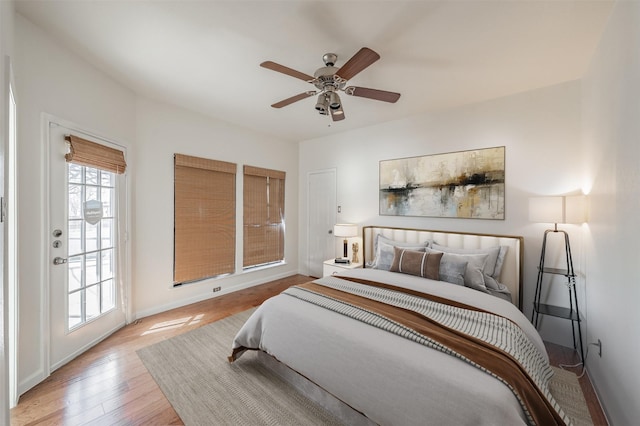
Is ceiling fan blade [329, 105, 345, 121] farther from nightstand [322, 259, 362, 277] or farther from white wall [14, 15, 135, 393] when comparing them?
white wall [14, 15, 135, 393]

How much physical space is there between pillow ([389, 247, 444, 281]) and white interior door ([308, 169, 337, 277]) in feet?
5.79

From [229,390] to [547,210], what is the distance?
3180 mm

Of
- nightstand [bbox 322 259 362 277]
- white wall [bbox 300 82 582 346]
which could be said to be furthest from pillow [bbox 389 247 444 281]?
nightstand [bbox 322 259 362 277]

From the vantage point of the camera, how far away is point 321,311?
1990 mm

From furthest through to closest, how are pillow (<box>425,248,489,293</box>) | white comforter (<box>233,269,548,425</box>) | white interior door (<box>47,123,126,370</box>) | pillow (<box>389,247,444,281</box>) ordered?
pillow (<box>389,247,444,281</box>), pillow (<box>425,248,489,293</box>), white interior door (<box>47,123,126,370</box>), white comforter (<box>233,269,548,425</box>)

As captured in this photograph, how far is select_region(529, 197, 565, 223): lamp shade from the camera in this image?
7.72ft

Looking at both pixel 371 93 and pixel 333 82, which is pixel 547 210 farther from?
pixel 333 82

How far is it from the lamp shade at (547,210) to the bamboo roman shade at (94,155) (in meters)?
4.25

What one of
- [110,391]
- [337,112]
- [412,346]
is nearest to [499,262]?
[412,346]

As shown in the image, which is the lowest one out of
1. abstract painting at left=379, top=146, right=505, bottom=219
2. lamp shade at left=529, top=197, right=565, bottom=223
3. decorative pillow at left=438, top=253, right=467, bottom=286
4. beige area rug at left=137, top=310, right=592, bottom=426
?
beige area rug at left=137, top=310, right=592, bottom=426

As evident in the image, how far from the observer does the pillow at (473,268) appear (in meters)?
2.57

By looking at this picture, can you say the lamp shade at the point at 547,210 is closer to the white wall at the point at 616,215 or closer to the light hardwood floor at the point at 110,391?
the white wall at the point at 616,215

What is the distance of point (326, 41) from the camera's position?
Answer: 203 cm

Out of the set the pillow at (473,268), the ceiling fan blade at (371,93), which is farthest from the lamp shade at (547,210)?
the ceiling fan blade at (371,93)
